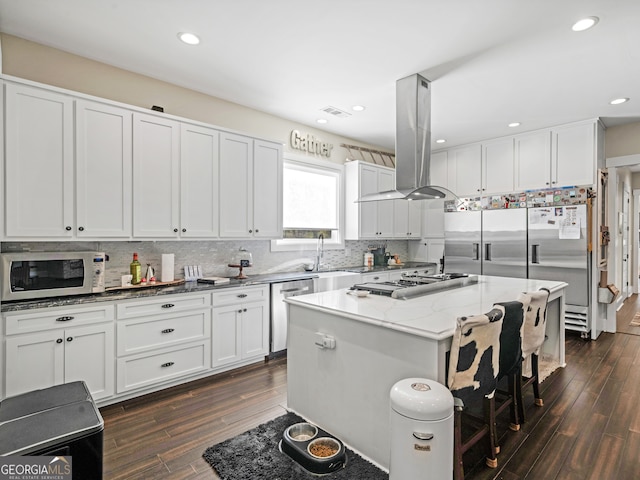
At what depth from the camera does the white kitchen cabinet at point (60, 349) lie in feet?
7.67

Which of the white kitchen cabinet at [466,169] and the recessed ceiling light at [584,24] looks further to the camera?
the white kitchen cabinet at [466,169]

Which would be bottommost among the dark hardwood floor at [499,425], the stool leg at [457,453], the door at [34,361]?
the dark hardwood floor at [499,425]

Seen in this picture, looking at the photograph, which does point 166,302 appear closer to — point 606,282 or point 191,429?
point 191,429

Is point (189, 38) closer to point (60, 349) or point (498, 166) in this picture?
point (60, 349)

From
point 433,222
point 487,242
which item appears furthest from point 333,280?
point 433,222

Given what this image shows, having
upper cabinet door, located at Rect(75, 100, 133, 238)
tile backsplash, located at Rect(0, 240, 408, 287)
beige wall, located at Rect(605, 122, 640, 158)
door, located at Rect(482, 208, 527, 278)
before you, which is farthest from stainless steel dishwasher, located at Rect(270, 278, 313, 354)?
beige wall, located at Rect(605, 122, 640, 158)

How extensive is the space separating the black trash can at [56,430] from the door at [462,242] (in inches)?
209

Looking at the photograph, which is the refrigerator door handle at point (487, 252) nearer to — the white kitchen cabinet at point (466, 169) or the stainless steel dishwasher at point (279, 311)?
the white kitchen cabinet at point (466, 169)

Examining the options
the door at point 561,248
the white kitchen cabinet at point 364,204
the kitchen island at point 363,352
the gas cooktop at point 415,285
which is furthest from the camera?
the white kitchen cabinet at point 364,204

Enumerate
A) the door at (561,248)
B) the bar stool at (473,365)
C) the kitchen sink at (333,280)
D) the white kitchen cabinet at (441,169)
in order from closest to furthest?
1. the bar stool at (473,365)
2. the kitchen sink at (333,280)
3. the door at (561,248)
4. the white kitchen cabinet at (441,169)

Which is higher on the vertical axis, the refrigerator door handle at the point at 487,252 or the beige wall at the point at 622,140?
the beige wall at the point at 622,140

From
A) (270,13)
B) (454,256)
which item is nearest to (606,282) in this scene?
(454,256)

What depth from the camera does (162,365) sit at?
300 centimetres

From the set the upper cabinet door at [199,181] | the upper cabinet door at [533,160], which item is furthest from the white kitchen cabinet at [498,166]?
the upper cabinet door at [199,181]
